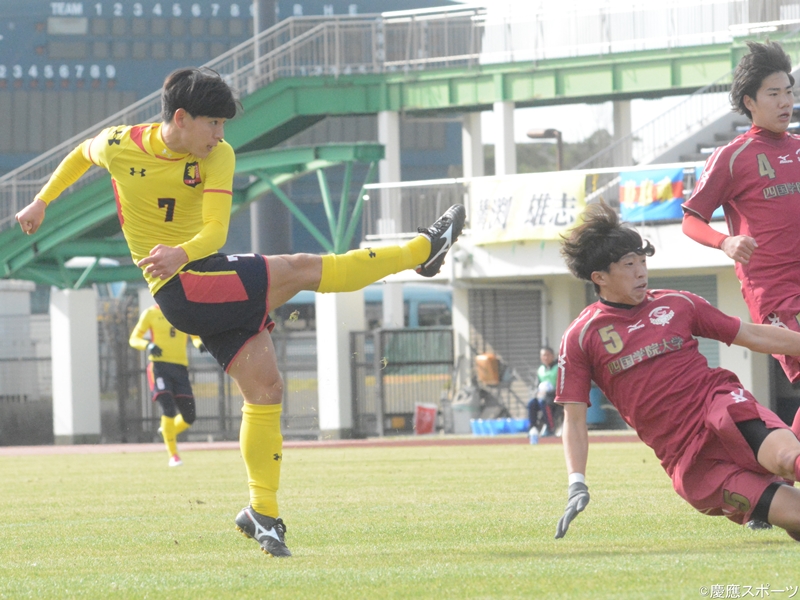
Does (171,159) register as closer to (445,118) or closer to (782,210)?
(782,210)

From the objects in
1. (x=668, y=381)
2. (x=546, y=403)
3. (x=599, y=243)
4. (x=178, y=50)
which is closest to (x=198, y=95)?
(x=599, y=243)

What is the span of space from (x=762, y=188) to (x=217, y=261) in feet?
8.93

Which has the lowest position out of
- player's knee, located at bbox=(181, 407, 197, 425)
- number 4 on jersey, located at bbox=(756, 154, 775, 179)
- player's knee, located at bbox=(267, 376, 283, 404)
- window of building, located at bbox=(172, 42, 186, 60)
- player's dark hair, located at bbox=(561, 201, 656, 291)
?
player's knee, located at bbox=(181, 407, 197, 425)

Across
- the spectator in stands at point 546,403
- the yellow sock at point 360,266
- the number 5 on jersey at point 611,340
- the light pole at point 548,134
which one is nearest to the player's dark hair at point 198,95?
the yellow sock at point 360,266

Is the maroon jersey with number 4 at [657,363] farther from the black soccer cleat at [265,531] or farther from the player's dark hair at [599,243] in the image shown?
the black soccer cleat at [265,531]

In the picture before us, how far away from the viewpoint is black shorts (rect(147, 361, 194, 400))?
55.4 ft

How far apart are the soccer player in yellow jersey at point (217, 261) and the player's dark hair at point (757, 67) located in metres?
1.80

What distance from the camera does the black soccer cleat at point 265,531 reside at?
609 cm

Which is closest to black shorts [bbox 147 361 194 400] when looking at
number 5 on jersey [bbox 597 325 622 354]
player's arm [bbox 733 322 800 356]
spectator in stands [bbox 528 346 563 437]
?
spectator in stands [bbox 528 346 563 437]

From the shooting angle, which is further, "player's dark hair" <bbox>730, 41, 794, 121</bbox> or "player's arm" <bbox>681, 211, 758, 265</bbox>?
"player's dark hair" <bbox>730, 41, 794, 121</bbox>

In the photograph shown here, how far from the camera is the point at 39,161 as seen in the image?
29109 millimetres

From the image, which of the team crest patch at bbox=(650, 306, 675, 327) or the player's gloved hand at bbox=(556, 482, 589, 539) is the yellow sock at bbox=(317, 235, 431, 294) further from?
the player's gloved hand at bbox=(556, 482, 589, 539)

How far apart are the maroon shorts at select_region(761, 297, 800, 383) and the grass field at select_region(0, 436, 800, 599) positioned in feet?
2.57

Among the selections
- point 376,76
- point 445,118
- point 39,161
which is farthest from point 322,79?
point 39,161
